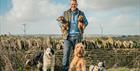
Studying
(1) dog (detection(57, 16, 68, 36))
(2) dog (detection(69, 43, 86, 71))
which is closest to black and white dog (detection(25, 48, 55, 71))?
(1) dog (detection(57, 16, 68, 36))

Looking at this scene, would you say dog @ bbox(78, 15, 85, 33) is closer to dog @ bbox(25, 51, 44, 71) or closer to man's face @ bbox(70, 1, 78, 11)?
man's face @ bbox(70, 1, 78, 11)

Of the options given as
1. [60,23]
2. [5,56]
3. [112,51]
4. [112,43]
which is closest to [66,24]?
[60,23]

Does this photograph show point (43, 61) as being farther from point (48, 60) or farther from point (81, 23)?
point (81, 23)

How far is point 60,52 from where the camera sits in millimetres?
16500

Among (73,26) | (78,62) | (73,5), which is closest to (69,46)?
(73,26)

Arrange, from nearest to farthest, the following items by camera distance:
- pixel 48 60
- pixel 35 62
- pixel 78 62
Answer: pixel 78 62 < pixel 48 60 < pixel 35 62

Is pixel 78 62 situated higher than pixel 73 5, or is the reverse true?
pixel 73 5

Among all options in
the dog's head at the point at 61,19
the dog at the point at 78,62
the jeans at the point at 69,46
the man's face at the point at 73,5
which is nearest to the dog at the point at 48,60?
the jeans at the point at 69,46

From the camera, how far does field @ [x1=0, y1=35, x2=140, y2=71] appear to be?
11135mm

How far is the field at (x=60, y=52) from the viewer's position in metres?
11.1

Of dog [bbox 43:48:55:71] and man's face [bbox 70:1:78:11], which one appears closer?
man's face [bbox 70:1:78:11]

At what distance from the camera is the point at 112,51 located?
66.4 ft

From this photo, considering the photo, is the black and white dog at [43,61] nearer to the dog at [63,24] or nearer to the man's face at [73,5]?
the dog at [63,24]

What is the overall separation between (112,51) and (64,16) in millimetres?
10671
